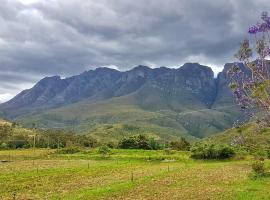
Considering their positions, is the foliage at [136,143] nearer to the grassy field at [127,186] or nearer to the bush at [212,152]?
the bush at [212,152]

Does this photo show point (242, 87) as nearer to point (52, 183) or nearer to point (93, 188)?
point (93, 188)

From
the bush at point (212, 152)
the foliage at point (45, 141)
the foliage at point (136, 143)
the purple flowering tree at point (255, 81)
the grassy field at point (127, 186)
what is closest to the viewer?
the purple flowering tree at point (255, 81)

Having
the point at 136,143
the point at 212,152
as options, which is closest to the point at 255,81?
the point at 212,152

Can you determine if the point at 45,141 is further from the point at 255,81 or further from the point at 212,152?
the point at 255,81

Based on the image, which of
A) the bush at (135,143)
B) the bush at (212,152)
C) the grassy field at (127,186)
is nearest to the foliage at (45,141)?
the bush at (135,143)

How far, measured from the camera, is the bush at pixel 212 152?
325ft

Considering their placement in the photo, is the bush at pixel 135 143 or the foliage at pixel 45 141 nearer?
the bush at pixel 135 143

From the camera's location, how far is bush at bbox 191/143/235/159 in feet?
325

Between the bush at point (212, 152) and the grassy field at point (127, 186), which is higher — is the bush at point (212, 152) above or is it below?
above

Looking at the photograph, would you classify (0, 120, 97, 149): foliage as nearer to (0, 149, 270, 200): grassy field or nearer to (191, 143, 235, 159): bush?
(191, 143, 235, 159): bush

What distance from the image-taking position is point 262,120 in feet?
71.9

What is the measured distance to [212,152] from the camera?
9988 centimetres

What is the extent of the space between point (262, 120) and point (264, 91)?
8.51 feet

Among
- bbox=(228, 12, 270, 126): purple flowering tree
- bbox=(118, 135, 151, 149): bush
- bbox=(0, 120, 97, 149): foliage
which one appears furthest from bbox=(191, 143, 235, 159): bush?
bbox=(228, 12, 270, 126): purple flowering tree
